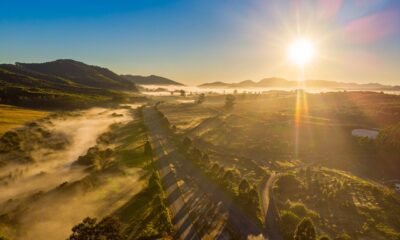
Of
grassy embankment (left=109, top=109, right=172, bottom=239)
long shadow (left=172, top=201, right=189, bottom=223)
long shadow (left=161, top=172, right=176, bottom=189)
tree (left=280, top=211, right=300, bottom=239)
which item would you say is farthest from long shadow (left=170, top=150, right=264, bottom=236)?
grassy embankment (left=109, top=109, right=172, bottom=239)

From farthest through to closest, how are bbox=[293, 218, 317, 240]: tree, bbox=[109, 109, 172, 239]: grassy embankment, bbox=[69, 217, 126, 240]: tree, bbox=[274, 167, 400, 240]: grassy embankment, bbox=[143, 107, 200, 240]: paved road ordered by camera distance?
bbox=[274, 167, 400, 240]: grassy embankment < bbox=[143, 107, 200, 240]: paved road < bbox=[109, 109, 172, 239]: grassy embankment < bbox=[293, 218, 317, 240]: tree < bbox=[69, 217, 126, 240]: tree

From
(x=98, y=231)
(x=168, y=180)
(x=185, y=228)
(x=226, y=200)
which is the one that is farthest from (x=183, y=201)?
(x=98, y=231)

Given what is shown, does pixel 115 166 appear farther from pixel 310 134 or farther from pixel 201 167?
pixel 310 134

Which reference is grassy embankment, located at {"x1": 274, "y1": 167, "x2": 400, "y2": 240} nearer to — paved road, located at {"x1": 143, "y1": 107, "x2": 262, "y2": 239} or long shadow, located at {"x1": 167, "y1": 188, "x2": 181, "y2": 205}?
paved road, located at {"x1": 143, "y1": 107, "x2": 262, "y2": 239}

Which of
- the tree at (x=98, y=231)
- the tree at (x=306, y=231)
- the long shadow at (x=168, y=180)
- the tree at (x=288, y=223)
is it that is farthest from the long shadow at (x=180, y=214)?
the tree at (x=306, y=231)

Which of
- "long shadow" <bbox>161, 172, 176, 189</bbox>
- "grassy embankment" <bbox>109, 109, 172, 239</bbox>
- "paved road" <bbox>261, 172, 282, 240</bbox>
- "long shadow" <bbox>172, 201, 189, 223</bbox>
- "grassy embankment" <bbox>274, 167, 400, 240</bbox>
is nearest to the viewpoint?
"grassy embankment" <bbox>109, 109, 172, 239</bbox>

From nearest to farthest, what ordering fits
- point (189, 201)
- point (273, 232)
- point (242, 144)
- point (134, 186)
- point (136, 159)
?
point (273, 232), point (189, 201), point (134, 186), point (136, 159), point (242, 144)

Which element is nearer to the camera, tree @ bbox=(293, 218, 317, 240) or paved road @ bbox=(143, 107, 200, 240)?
tree @ bbox=(293, 218, 317, 240)

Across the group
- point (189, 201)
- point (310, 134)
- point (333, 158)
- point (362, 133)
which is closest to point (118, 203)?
point (189, 201)

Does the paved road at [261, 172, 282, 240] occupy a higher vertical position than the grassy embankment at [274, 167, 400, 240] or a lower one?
higher

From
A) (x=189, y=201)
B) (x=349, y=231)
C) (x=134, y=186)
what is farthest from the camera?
(x=134, y=186)

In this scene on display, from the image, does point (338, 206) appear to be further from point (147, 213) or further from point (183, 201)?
point (147, 213)
